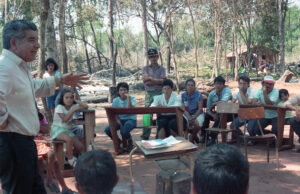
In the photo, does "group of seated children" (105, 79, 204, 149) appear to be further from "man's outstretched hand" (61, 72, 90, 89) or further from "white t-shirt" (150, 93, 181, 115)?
"man's outstretched hand" (61, 72, 90, 89)

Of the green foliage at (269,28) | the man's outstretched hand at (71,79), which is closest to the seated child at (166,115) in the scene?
the man's outstretched hand at (71,79)

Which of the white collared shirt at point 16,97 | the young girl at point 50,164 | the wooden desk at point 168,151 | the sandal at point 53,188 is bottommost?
the sandal at point 53,188

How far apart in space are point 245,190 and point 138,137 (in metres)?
5.84

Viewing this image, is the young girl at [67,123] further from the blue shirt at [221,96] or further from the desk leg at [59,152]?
the blue shirt at [221,96]

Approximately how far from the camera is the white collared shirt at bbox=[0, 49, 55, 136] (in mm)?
2186

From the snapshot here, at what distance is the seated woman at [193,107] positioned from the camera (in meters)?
5.84

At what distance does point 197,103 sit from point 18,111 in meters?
4.37

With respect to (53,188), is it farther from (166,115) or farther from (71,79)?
(166,115)

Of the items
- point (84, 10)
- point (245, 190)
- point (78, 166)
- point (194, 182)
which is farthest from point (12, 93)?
point (84, 10)

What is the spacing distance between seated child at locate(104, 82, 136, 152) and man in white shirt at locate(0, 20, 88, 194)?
3.23m

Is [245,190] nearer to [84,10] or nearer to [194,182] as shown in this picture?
[194,182]

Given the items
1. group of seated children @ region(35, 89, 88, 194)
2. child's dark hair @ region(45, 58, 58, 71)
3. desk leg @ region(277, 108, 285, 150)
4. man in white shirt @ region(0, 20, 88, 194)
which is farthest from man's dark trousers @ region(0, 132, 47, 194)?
desk leg @ region(277, 108, 285, 150)

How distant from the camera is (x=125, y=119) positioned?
19.2 ft

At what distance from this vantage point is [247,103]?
581 centimetres
